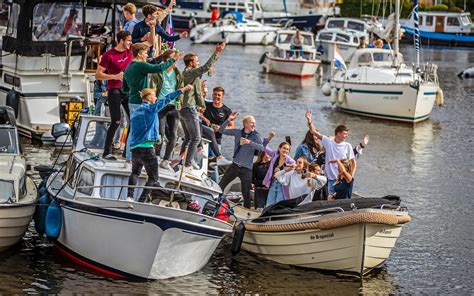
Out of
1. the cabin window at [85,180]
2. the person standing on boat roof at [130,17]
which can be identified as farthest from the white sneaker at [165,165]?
the person standing on boat roof at [130,17]

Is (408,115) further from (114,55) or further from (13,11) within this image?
(114,55)

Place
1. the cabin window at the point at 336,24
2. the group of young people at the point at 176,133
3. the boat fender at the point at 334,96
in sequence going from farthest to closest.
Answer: the cabin window at the point at 336,24 → the boat fender at the point at 334,96 → the group of young people at the point at 176,133

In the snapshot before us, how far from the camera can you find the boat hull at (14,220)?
1720 centimetres

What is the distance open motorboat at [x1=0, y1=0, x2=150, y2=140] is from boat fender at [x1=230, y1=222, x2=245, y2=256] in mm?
12016

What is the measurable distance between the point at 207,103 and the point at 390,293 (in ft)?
21.4

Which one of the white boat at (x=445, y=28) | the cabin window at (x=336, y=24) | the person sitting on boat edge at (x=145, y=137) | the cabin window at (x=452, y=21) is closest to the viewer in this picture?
the person sitting on boat edge at (x=145, y=137)

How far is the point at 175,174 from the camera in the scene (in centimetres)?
1778

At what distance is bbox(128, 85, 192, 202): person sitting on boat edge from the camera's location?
16.8 metres

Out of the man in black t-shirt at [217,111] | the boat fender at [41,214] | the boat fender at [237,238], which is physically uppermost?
the man in black t-shirt at [217,111]

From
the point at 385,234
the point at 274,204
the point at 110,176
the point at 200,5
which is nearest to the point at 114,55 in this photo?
the point at 110,176

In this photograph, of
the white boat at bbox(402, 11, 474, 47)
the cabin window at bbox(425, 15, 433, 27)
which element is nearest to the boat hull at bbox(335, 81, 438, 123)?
the white boat at bbox(402, 11, 474, 47)

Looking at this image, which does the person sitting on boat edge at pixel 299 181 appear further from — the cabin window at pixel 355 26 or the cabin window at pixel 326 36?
the cabin window at pixel 355 26

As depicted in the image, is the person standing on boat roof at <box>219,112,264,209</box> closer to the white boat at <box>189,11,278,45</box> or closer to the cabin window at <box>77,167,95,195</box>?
the cabin window at <box>77,167,95,195</box>

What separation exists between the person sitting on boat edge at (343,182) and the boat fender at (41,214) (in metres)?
4.72
